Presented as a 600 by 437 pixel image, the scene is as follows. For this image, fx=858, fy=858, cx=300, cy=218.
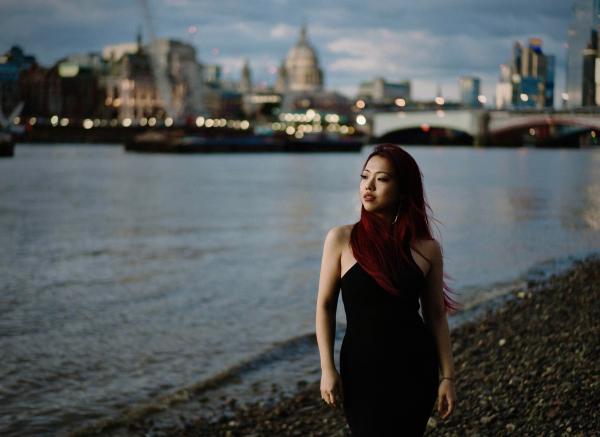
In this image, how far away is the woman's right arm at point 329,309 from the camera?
2.91 meters

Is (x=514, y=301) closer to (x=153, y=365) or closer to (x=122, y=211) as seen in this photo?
(x=153, y=365)

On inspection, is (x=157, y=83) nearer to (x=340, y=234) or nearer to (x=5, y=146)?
(x=5, y=146)

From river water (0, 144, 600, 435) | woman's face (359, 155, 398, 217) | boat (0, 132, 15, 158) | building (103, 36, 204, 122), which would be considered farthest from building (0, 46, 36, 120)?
woman's face (359, 155, 398, 217)

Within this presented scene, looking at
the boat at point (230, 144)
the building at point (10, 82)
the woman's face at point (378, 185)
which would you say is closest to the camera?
the woman's face at point (378, 185)

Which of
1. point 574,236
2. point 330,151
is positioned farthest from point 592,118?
point 574,236

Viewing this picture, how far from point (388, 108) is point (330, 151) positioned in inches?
1528

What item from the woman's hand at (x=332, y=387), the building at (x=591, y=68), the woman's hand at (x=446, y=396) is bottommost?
the woman's hand at (x=446, y=396)

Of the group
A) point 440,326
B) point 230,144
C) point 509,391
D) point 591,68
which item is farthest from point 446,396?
point 230,144

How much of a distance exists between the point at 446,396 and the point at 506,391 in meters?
3.20

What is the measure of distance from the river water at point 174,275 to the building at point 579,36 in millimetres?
3668

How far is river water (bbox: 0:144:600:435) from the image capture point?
9023 millimetres

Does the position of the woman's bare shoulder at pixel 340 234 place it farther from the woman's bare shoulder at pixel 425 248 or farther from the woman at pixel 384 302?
the woman's bare shoulder at pixel 425 248

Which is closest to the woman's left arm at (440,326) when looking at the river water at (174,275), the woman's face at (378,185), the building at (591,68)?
the woman's face at (378,185)

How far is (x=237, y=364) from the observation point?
9453mm
